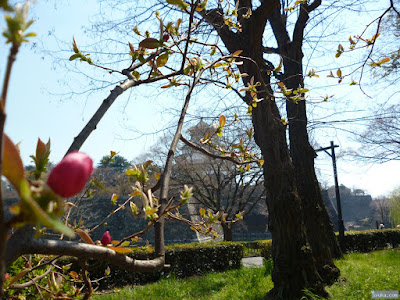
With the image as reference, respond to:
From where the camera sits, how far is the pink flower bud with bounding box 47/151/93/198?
30 centimetres

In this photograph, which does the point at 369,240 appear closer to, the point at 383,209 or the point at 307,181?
the point at 307,181

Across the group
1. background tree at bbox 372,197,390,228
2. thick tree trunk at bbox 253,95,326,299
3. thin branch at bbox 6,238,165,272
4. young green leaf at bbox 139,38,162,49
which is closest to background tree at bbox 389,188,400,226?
background tree at bbox 372,197,390,228

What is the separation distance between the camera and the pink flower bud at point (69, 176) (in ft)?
0.99

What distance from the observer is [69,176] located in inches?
12.0

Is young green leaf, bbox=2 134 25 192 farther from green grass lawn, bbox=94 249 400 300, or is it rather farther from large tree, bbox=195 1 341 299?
green grass lawn, bbox=94 249 400 300

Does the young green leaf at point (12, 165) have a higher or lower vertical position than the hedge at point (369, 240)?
higher

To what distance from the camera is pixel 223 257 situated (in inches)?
313

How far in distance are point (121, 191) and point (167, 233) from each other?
3.89 metres

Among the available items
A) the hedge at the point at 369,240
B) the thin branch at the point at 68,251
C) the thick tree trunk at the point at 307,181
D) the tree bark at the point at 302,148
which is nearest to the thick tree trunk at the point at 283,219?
the thick tree trunk at the point at 307,181

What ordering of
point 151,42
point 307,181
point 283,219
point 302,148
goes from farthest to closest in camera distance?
point 302,148 < point 307,181 < point 283,219 < point 151,42

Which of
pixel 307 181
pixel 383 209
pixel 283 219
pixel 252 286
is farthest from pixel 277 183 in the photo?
pixel 383 209

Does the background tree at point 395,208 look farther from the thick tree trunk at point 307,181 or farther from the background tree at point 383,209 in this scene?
the thick tree trunk at point 307,181

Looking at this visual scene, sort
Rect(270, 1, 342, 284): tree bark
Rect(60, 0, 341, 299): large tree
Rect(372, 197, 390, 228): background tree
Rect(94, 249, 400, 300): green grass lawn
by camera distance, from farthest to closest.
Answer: Rect(372, 197, 390, 228): background tree < Rect(270, 1, 342, 284): tree bark < Rect(94, 249, 400, 300): green grass lawn < Rect(60, 0, 341, 299): large tree

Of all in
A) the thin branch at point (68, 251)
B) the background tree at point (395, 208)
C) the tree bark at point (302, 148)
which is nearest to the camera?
the thin branch at point (68, 251)
